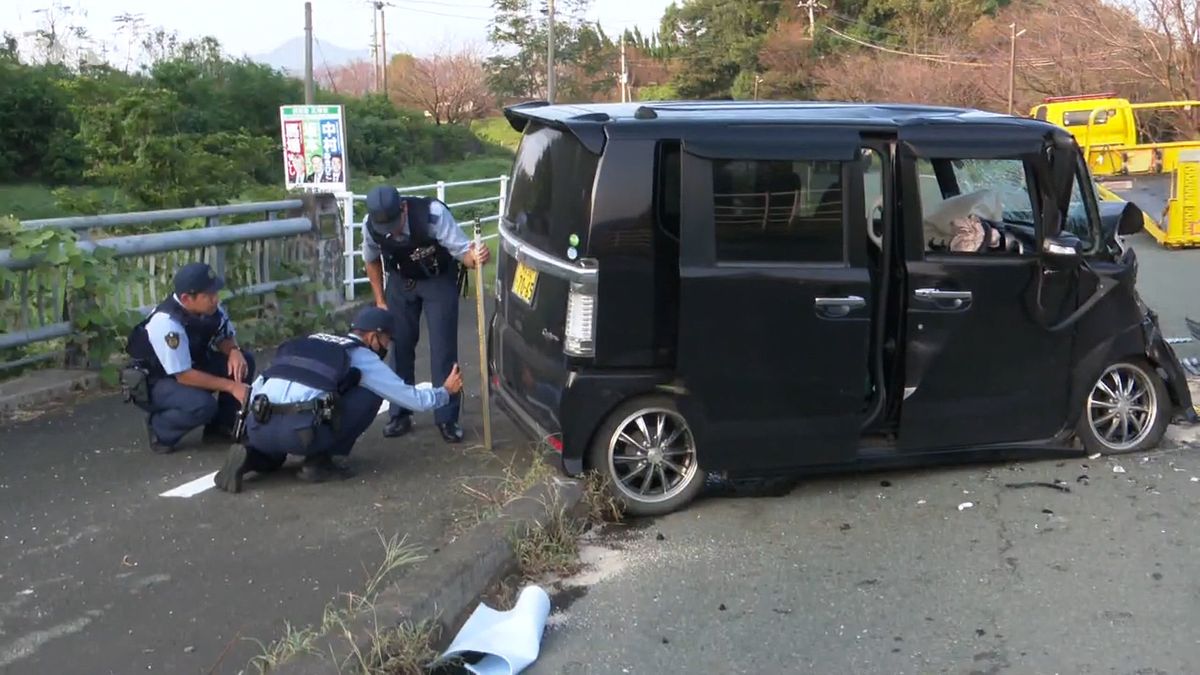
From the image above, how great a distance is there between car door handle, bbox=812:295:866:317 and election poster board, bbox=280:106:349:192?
8770 mm

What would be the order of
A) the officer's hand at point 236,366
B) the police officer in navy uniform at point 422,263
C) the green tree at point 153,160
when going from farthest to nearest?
the green tree at point 153,160, the police officer in navy uniform at point 422,263, the officer's hand at point 236,366

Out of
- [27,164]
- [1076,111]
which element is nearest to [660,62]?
[27,164]

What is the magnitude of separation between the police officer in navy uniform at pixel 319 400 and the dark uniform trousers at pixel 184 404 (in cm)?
60

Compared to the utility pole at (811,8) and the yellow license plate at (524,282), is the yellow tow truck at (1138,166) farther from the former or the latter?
the utility pole at (811,8)

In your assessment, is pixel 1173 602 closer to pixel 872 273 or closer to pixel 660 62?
pixel 872 273

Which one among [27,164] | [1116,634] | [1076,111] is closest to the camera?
[1116,634]

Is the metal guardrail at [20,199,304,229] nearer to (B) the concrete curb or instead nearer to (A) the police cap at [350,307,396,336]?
(A) the police cap at [350,307,396,336]

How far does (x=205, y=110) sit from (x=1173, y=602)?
41914 mm

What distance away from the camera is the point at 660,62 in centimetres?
7725

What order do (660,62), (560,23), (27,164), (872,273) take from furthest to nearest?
(660,62)
(560,23)
(27,164)
(872,273)

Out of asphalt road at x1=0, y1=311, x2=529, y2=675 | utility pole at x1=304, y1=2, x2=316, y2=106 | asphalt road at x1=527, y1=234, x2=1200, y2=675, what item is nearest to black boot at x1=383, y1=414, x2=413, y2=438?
asphalt road at x1=0, y1=311, x2=529, y2=675

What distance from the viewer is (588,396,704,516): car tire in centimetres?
557

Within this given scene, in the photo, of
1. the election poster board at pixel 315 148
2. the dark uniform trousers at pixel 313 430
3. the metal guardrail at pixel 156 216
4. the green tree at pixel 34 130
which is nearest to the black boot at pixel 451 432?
the dark uniform trousers at pixel 313 430

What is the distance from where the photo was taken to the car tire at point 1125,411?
6281mm
